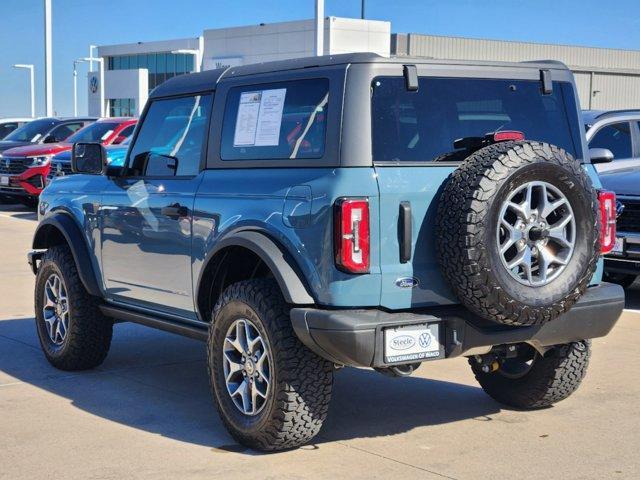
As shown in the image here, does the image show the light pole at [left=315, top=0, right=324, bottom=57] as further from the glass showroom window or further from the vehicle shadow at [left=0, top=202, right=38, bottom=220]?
the glass showroom window

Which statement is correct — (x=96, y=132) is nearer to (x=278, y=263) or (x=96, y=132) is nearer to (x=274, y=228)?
(x=274, y=228)

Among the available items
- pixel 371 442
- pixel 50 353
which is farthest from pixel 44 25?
pixel 371 442

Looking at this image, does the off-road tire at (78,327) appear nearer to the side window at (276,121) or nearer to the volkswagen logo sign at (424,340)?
the side window at (276,121)

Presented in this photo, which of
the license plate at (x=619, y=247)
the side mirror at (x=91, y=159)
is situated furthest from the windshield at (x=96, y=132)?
the side mirror at (x=91, y=159)

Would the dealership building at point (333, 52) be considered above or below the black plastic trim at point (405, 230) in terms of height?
above

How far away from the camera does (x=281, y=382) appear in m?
5.11

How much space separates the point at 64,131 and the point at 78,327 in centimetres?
1612

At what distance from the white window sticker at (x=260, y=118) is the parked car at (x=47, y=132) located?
16.9m

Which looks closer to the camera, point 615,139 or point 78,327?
point 78,327

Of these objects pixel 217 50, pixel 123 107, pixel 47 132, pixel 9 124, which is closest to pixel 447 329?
pixel 47 132

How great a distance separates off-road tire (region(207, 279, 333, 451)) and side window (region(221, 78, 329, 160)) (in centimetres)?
68

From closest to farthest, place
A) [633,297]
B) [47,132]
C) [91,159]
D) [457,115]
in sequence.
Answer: [457,115] → [91,159] → [633,297] → [47,132]

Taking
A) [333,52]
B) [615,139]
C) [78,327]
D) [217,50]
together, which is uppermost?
[217,50]

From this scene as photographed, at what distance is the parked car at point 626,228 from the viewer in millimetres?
9750
